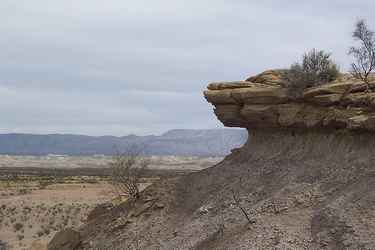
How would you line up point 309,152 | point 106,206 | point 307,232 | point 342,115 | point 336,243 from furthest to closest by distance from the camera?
point 106,206
point 309,152
point 342,115
point 307,232
point 336,243

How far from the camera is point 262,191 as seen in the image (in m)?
17.5

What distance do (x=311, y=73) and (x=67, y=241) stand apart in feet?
36.2

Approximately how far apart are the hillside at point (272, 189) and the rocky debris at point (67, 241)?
162 mm

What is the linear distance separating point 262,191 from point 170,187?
5.26m

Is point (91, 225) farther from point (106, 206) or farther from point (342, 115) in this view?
point (342, 115)

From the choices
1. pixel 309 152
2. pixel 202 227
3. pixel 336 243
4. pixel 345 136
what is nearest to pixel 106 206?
pixel 202 227

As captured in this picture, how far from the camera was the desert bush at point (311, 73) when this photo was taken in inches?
744

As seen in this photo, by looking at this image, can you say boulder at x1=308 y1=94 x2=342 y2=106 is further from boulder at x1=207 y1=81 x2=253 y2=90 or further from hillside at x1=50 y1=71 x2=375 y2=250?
boulder at x1=207 y1=81 x2=253 y2=90

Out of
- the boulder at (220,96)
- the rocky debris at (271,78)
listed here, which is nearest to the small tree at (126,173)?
the boulder at (220,96)

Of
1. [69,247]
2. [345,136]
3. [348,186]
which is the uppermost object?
[345,136]

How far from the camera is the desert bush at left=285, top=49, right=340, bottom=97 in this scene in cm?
1889

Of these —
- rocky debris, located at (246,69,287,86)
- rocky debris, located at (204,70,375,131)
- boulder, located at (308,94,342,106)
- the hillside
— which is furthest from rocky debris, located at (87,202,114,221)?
boulder, located at (308,94,342,106)

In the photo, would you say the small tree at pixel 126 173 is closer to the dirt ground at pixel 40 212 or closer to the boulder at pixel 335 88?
the dirt ground at pixel 40 212

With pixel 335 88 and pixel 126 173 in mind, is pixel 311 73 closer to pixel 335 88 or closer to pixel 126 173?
pixel 335 88
